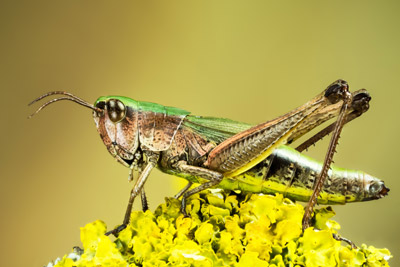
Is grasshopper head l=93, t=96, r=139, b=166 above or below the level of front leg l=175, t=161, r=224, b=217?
above

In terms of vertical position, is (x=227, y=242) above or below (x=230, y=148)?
below

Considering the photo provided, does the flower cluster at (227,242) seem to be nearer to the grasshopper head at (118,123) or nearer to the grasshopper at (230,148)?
the grasshopper at (230,148)

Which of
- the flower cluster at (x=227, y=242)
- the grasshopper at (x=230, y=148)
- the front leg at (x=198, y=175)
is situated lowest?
the flower cluster at (x=227, y=242)

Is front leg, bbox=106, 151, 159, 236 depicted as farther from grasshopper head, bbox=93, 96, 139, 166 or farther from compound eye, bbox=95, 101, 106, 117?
compound eye, bbox=95, 101, 106, 117

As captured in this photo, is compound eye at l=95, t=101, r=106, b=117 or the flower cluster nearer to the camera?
the flower cluster

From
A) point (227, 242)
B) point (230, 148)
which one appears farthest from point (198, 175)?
point (227, 242)

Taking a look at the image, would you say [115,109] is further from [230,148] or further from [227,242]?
[227,242]

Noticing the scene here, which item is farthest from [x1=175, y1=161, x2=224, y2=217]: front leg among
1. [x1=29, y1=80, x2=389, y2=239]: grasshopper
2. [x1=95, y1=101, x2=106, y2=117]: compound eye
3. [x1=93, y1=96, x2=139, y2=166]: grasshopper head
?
[x1=95, y1=101, x2=106, y2=117]: compound eye

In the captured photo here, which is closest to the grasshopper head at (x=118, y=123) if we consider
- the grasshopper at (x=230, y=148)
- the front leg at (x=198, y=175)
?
the grasshopper at (x=230, y=148)
